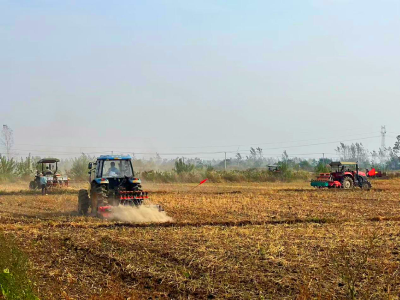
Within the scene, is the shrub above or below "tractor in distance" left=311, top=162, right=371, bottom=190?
below

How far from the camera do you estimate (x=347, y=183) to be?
30.7 m

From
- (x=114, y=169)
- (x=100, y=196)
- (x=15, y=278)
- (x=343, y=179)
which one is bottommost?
(x=15, y=278)

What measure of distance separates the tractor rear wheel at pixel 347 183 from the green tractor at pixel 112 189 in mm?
17759

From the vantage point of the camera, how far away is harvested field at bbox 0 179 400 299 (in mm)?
7043

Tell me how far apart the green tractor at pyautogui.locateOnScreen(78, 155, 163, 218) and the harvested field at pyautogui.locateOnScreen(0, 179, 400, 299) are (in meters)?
0.73

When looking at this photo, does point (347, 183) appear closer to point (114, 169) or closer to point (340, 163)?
point (340, 163)

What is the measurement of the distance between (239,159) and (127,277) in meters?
94.1

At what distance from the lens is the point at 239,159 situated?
333ft

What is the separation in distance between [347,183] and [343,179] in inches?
13.6

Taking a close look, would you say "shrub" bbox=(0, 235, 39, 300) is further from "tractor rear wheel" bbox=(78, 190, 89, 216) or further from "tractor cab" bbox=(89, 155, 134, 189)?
"tractor rear wheel" bbox=(78, 190, 89, 216)

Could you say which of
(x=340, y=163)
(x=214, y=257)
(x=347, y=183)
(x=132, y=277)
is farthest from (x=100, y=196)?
(x=347, y=183)

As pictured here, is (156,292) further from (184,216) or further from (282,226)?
(184,216)

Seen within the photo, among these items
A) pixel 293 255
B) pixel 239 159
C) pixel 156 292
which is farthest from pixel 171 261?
pixel 239 159

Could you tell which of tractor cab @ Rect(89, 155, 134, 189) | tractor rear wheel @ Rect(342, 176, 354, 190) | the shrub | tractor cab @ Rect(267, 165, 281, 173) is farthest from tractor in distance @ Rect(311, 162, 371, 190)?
the shrub
